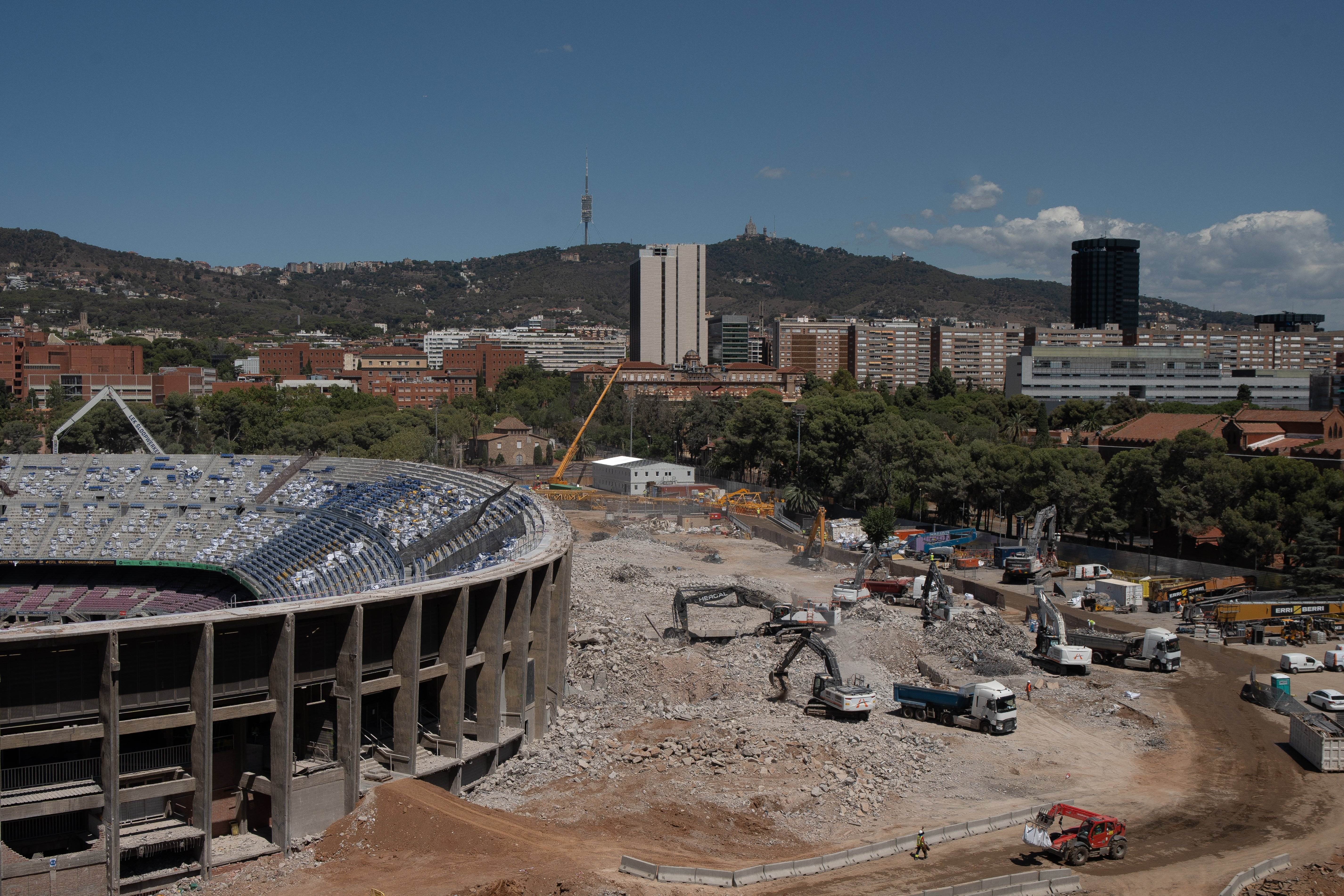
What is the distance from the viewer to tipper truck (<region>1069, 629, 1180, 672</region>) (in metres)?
39.0

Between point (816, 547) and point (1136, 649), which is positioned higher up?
point (816, 547)

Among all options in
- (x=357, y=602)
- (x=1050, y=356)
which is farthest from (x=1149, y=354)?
(x=357, y=602)

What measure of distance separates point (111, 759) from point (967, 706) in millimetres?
22452

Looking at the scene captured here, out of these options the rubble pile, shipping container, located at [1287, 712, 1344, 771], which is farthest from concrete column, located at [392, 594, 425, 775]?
shipping container, located at [1287, 712, 1344, 771]

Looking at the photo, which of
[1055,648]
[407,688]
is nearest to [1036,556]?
[1055,648]

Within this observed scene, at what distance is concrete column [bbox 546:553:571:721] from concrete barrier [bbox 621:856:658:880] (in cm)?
1099

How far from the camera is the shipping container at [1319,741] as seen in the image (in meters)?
29.3

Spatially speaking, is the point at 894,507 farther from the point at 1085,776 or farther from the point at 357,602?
the point at 357,602

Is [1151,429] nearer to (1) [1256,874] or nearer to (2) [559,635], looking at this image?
(2) [559,635]

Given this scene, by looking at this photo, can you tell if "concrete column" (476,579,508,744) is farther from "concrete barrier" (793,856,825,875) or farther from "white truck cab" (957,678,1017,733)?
"white truck cab" (957,678,1017,733)

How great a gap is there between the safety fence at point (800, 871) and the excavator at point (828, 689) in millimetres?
8077

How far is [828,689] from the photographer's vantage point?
1268 inches

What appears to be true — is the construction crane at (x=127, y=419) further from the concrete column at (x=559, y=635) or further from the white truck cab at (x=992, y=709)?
the white truck cab at (x=992, y=709)

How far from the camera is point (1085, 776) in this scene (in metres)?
28.5
